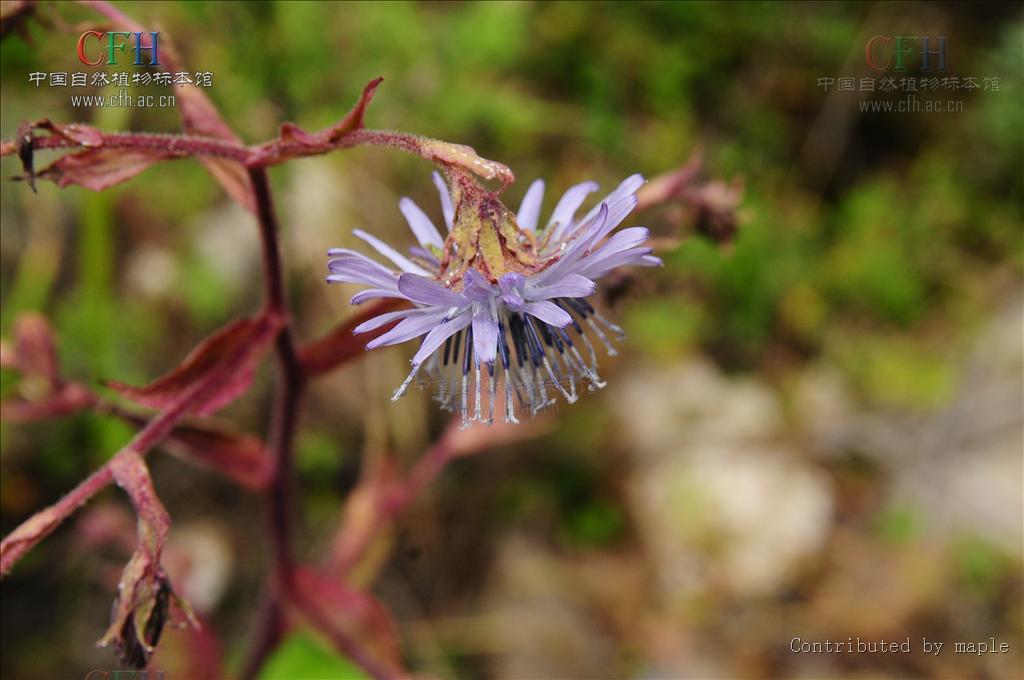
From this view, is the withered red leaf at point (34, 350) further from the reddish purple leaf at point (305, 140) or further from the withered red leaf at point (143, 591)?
the reddish purple leaf at point (305, 140)

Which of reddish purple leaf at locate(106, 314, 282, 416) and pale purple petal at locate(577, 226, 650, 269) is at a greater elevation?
pale purple petal at locate(577, 226, 650, 269)

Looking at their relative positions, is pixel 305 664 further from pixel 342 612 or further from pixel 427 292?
pixel 427 292

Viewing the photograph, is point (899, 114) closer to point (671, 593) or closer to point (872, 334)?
point (872, 334)

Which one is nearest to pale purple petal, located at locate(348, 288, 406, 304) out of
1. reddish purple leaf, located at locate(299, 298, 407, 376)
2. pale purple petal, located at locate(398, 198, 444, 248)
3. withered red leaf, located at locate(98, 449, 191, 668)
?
pale purple petal, located at locate(398, 198, 444, 248)

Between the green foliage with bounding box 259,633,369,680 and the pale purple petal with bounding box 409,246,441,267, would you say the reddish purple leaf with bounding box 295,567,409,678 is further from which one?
the pale purple petal with bounding box 409,246,441,267

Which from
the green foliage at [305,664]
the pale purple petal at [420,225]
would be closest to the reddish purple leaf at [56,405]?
the green foliage at [305,664]

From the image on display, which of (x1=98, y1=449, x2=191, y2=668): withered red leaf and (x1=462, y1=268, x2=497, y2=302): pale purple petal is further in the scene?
(x1=98, y1=449, x2=191, y2=668): withered red leaf
